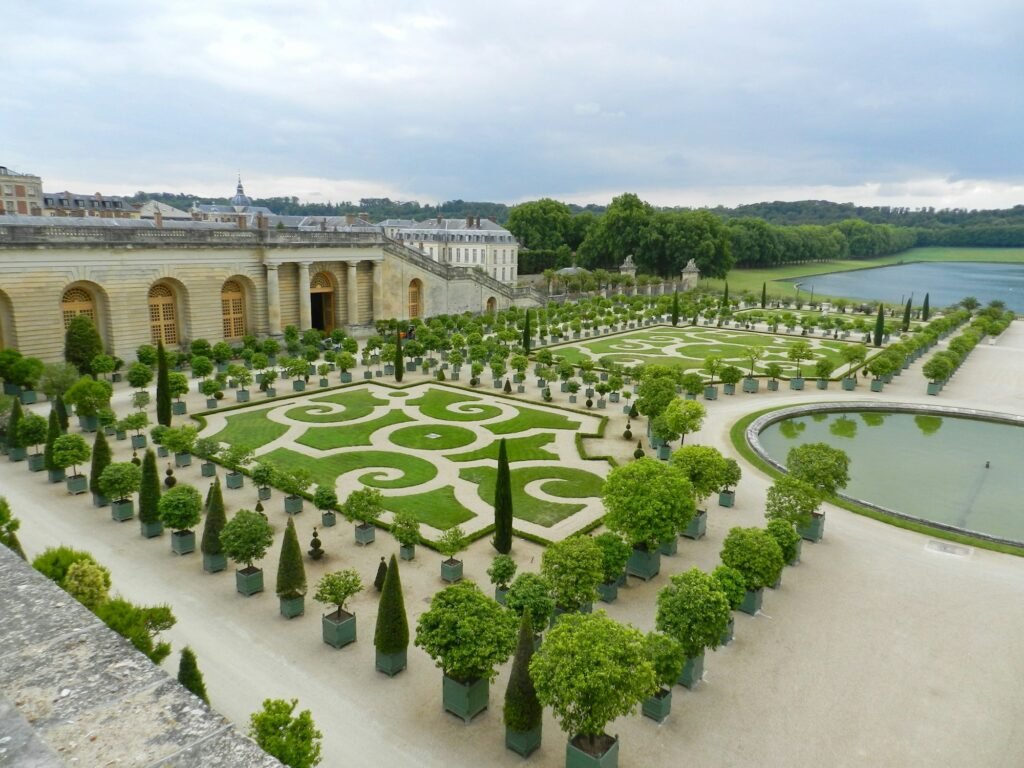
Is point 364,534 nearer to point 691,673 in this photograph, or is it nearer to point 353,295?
point 691,673

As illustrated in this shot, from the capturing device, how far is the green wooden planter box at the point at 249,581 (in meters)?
19.4

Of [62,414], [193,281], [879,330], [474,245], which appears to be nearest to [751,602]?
[62,414]

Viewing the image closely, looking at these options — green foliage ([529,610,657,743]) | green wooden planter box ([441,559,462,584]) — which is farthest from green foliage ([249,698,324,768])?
green wooden planter box ([441,559,462,584])

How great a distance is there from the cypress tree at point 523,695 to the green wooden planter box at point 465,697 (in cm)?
108

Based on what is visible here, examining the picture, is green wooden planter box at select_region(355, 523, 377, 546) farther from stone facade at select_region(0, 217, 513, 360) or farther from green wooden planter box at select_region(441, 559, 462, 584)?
stone facade at select_region(0, 217, 513, 360)

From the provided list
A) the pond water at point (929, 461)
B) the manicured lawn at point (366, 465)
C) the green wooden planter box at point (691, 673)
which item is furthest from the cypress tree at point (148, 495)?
the pond water at point (929, 461)

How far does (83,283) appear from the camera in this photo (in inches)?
1793

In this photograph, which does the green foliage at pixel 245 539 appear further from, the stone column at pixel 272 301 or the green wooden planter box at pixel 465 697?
the stone column at pixel 272 301

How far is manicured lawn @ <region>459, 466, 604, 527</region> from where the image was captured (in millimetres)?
25188

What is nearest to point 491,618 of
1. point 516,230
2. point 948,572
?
point 948,572

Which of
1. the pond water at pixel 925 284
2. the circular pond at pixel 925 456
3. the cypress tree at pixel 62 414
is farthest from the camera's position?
the pond water at pixel 925 284

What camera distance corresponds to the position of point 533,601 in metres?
16.4

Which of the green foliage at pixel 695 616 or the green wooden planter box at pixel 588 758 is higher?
the green foliage at pixel 695 616

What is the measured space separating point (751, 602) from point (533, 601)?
259 inches
